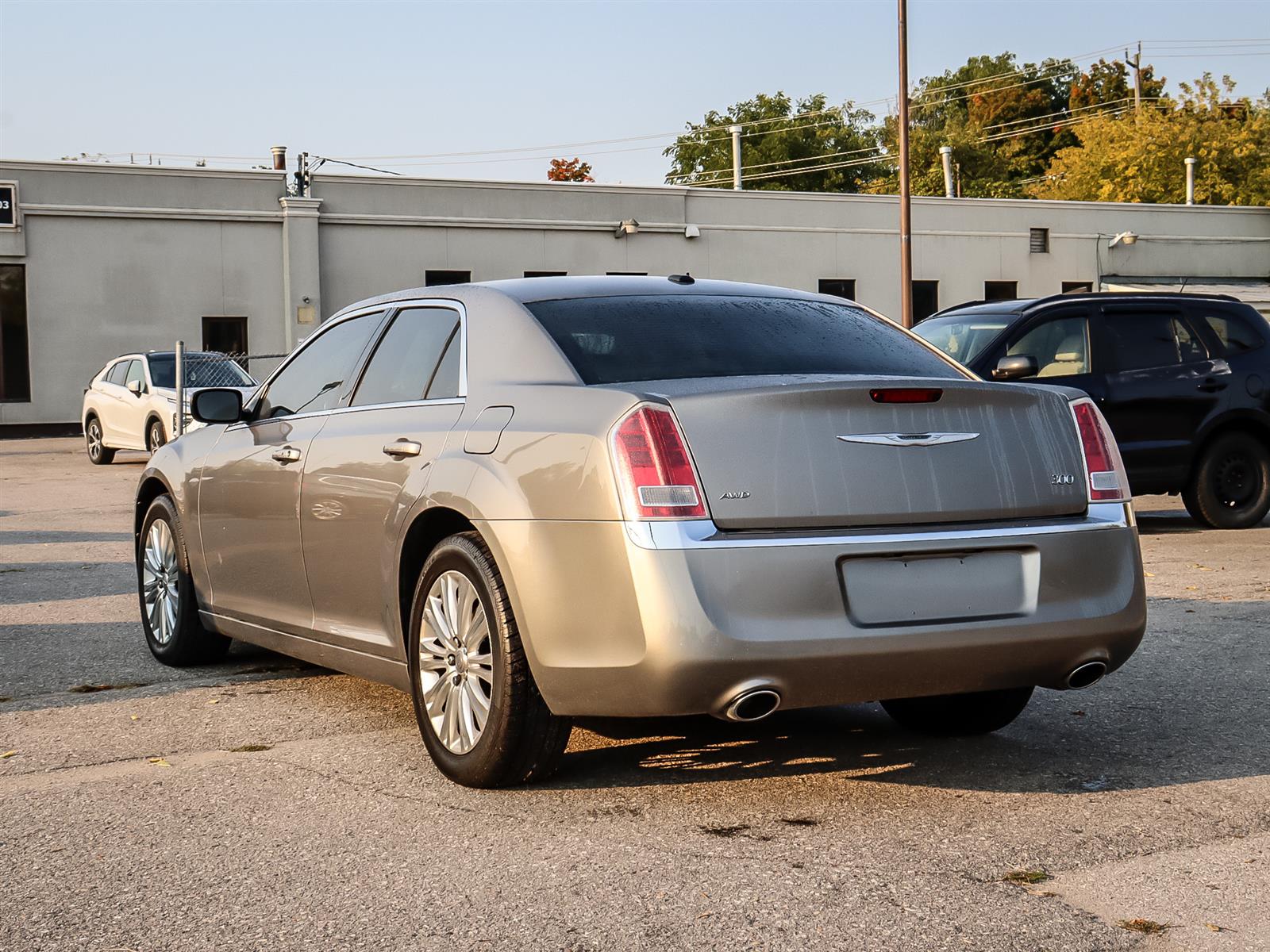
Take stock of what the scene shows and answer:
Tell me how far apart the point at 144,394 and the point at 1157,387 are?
47.9 feet

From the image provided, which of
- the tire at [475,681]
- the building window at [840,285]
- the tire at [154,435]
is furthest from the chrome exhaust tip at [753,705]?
the building window at [840,285]

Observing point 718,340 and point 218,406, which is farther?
point 218,406

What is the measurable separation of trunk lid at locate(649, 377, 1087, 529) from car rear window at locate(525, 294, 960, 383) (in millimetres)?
267

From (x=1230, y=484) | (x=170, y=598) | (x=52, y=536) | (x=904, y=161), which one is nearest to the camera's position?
(x=170, y=598)

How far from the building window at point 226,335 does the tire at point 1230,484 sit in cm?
2374

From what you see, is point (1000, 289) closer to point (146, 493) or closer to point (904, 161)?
point (904, 161)

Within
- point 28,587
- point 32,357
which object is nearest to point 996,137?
point 32,357

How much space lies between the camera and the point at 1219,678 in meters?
6.42

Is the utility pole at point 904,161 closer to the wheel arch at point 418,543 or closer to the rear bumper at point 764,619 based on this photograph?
the wheel arch at point 418,543

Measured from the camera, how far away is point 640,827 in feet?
14.2

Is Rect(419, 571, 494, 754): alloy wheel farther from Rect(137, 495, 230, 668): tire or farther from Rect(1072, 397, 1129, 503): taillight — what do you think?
Rect(137, 495, 230, 668): tire

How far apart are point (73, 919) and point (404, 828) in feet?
3.22

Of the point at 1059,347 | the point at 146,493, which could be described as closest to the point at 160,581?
the point at 146,493

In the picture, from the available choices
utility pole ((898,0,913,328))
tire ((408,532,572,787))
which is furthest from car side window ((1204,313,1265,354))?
utility pole ((898,0,913,328))
